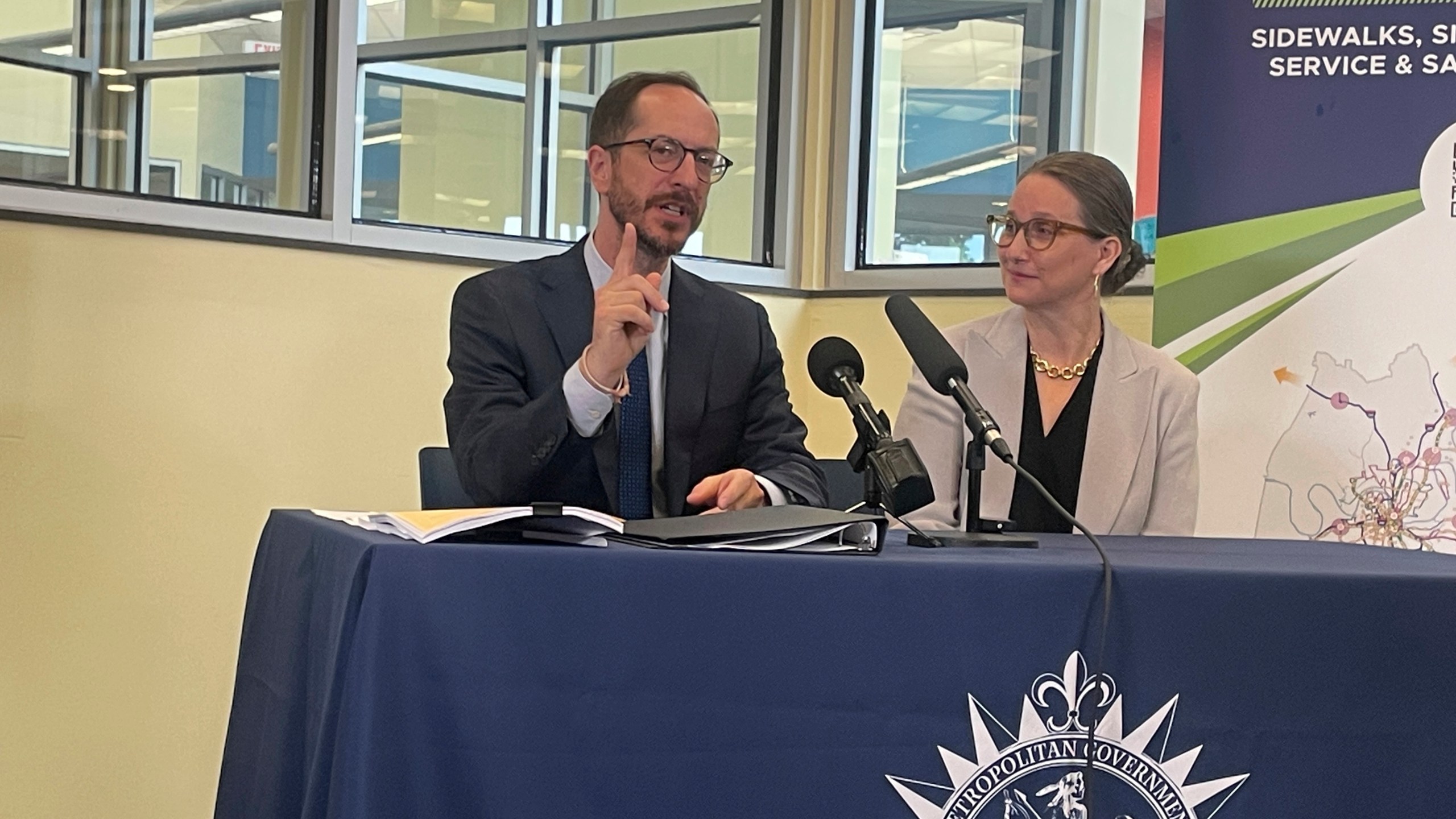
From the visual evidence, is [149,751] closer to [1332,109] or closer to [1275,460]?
[1275,460]

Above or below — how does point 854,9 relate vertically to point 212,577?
above

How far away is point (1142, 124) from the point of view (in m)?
3.50

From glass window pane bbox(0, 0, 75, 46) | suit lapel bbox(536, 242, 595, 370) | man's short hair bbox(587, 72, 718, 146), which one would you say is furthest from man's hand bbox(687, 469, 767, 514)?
glass window pane bbox(0, 0, 75, 46)

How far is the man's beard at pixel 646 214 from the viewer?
2322mm

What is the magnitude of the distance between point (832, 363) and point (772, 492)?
14.7 inches

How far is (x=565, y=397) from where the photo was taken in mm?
1984

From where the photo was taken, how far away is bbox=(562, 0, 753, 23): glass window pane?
3.76 m

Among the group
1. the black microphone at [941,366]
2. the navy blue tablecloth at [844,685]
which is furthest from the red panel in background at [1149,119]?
the navy blue tablecloth at [844,685]

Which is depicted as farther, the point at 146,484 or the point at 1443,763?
the point at 146,484

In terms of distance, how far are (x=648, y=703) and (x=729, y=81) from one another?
2978 millimetres

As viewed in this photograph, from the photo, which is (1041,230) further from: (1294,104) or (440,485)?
(440,485)

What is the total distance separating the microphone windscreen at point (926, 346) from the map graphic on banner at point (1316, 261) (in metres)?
1.18

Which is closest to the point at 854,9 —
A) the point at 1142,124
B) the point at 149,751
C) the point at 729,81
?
the point at 729,81

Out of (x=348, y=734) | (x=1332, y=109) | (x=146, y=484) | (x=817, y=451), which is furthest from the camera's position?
(x=817, y=451)
